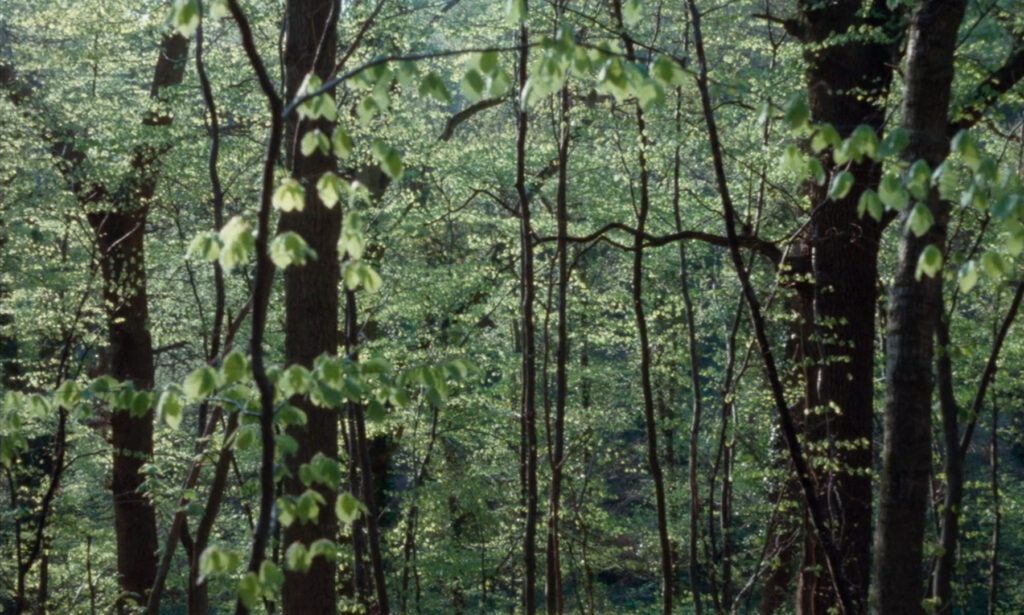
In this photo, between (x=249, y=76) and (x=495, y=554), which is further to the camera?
(x=495, y=554)

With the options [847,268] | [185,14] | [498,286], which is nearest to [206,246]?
[185,14]

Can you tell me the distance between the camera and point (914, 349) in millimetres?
3709

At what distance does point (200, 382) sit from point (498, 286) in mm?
11182

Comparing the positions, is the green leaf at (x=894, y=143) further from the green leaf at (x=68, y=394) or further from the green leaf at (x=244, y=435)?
the green leaf at (x=68, y=394)

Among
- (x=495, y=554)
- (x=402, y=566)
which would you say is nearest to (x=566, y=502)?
(x=495, y=554)

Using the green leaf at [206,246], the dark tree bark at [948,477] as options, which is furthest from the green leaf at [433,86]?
the dark tree bark at [948,477]

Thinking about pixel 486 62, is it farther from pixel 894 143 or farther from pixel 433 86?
pixel 894 143

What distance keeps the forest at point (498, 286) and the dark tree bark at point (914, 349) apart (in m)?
0.01

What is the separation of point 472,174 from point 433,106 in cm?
439

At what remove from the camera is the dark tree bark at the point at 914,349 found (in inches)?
143

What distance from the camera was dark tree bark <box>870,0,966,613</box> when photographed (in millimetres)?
3645

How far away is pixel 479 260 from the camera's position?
14328 mm

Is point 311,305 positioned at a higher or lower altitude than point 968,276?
higher

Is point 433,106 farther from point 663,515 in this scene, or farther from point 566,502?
point 663,515
